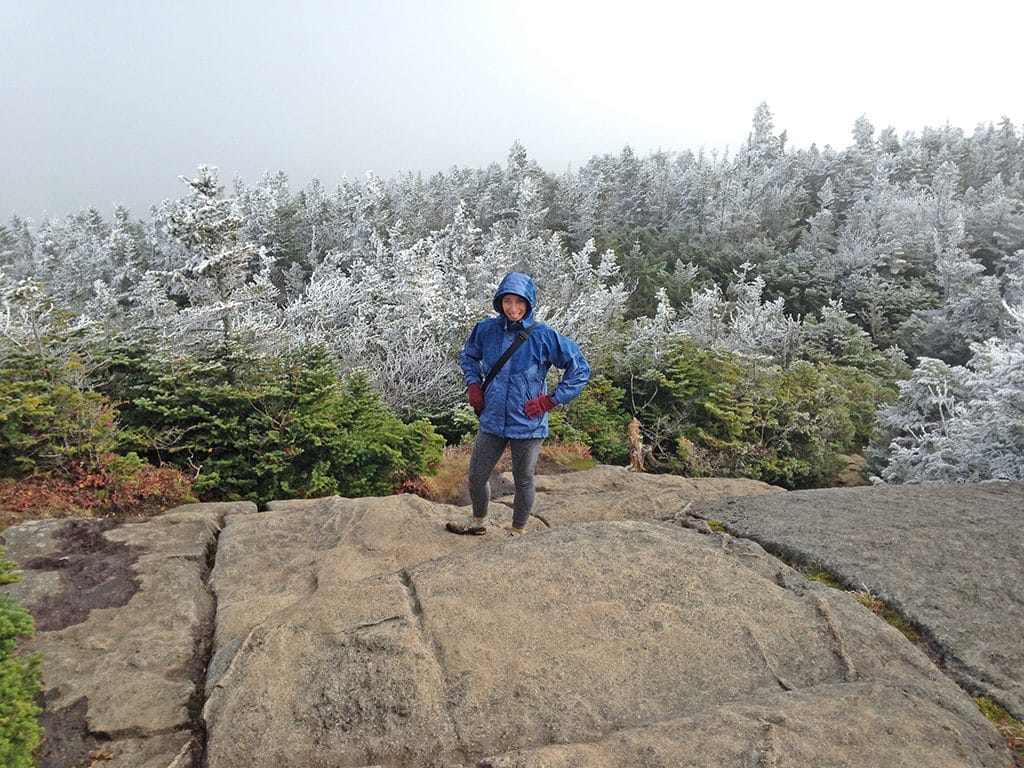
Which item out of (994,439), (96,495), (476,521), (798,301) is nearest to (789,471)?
(994,439)

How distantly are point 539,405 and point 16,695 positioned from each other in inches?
115

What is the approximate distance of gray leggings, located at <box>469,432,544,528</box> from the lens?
4.47 m

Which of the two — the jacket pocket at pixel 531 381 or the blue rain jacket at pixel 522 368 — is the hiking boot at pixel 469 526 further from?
the jacket pocket at pixel 531 381

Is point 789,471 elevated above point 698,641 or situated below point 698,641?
below

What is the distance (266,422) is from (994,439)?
31.1 ft

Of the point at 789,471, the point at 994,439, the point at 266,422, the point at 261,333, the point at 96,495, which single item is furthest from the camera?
the point at 789,471

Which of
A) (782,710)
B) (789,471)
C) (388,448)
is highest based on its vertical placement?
(782,710)

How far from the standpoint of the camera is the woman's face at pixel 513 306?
422 centimetres

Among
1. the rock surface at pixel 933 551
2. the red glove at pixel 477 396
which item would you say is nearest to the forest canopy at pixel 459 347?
the red glove at pixel 477 396

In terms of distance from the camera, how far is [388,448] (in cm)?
748

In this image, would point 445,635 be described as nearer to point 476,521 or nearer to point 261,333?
point 476,521

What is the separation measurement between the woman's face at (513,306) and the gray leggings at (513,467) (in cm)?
84

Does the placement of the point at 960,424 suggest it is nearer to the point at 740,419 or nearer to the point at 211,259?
the point at 740,419

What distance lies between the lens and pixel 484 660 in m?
2.75
